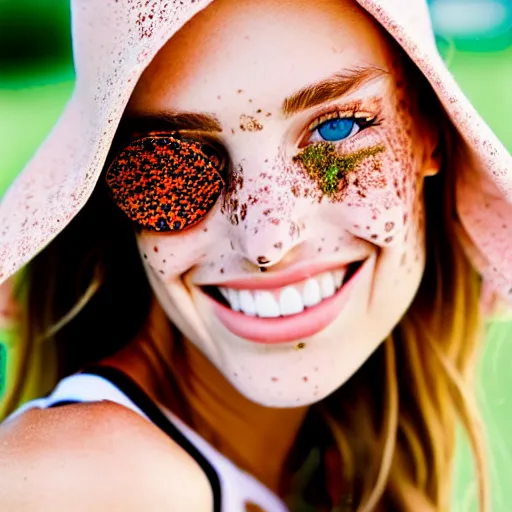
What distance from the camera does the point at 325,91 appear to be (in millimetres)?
924

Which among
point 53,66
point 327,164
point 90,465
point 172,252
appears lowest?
point 90,465

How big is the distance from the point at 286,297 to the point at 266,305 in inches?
1.1

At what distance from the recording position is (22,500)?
82 centimetres

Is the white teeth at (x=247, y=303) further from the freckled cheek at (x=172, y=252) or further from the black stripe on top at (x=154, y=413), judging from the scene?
the black stripe on top at (x=154, y=413)

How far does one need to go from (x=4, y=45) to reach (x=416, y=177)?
233 centimetres

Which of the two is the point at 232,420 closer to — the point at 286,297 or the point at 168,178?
the point at 286,297

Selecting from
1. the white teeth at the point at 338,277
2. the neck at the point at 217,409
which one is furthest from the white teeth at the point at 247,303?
the neck at the point at 217,409


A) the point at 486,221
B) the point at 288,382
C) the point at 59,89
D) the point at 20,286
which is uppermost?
the point at 59,89

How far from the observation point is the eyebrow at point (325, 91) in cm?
91

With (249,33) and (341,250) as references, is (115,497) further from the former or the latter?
(249,33)

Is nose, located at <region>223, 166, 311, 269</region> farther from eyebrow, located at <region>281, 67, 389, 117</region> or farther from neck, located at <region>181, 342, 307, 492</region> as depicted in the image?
neck, located at <region>181, 342, 307, 492</region>

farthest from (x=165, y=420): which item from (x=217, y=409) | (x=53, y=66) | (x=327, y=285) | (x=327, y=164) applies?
(x=53, y=66)

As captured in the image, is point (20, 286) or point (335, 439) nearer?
point (20, 286)

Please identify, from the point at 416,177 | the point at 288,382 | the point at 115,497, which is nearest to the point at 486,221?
the point at 416,177
